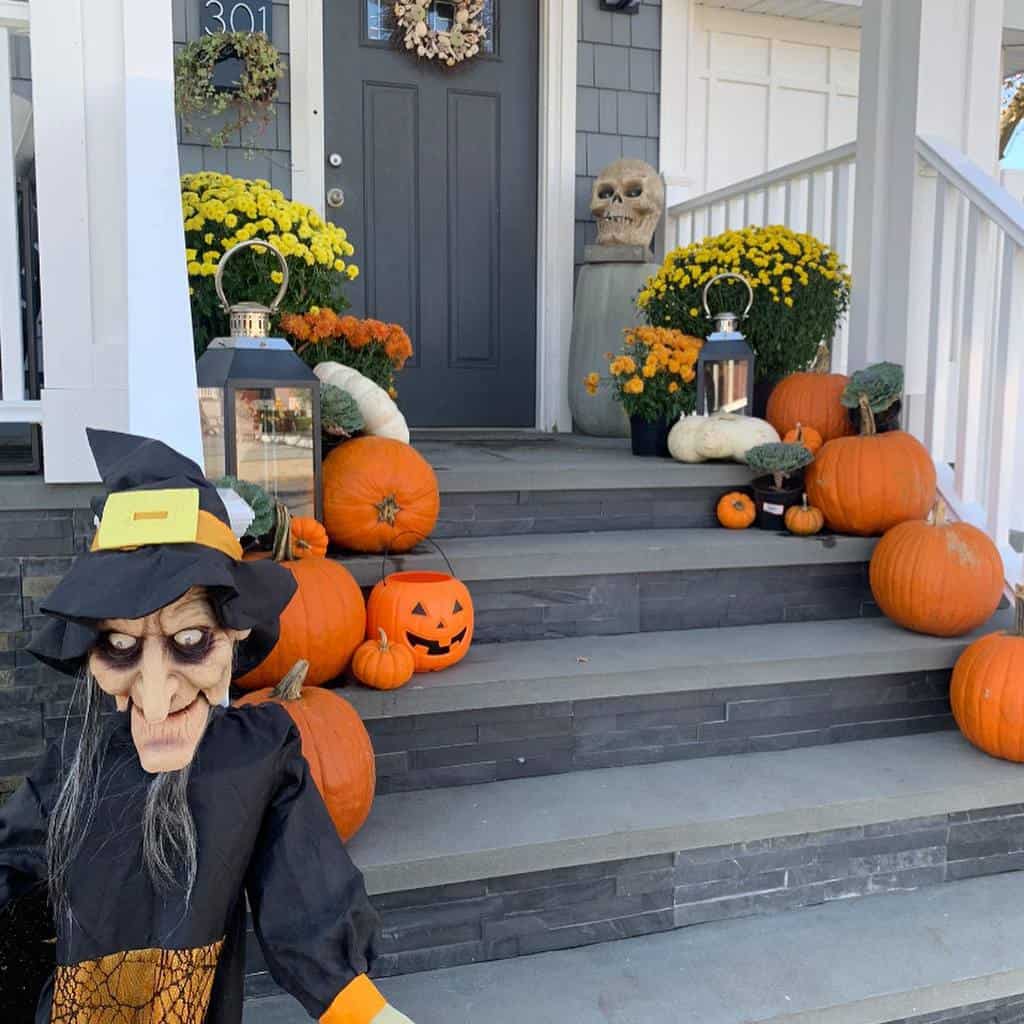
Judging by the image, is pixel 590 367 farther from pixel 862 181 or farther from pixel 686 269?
pixel 862 181

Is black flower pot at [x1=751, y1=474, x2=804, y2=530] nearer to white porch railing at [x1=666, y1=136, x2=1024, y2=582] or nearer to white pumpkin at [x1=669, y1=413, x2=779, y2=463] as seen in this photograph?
white pumpkin at [x1=669, y1=413, x2=779, y2=463]

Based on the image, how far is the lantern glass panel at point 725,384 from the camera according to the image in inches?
129

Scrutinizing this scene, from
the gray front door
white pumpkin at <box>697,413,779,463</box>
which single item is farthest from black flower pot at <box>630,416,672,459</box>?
the gray front door

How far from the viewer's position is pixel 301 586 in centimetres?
202

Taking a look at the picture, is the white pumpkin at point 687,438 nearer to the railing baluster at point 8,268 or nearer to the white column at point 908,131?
the white column at point 908,131

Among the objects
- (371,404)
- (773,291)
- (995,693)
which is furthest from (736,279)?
(995,693)

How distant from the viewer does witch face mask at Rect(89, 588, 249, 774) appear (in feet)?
3.54

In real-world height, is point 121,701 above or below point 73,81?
below

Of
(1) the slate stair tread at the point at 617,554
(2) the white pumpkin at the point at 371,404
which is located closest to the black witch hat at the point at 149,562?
(1) the slate stair tread at the point at 617,554

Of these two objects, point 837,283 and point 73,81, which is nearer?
point 73,81

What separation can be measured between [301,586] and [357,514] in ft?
1.37

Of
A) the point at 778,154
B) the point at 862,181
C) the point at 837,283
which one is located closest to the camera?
the point at 862,181

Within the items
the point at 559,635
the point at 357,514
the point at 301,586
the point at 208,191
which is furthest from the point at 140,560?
A: the point at 208,191

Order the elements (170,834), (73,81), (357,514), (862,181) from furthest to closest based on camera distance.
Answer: (862,181) → (357,514) → (73,81) → (170,834)
